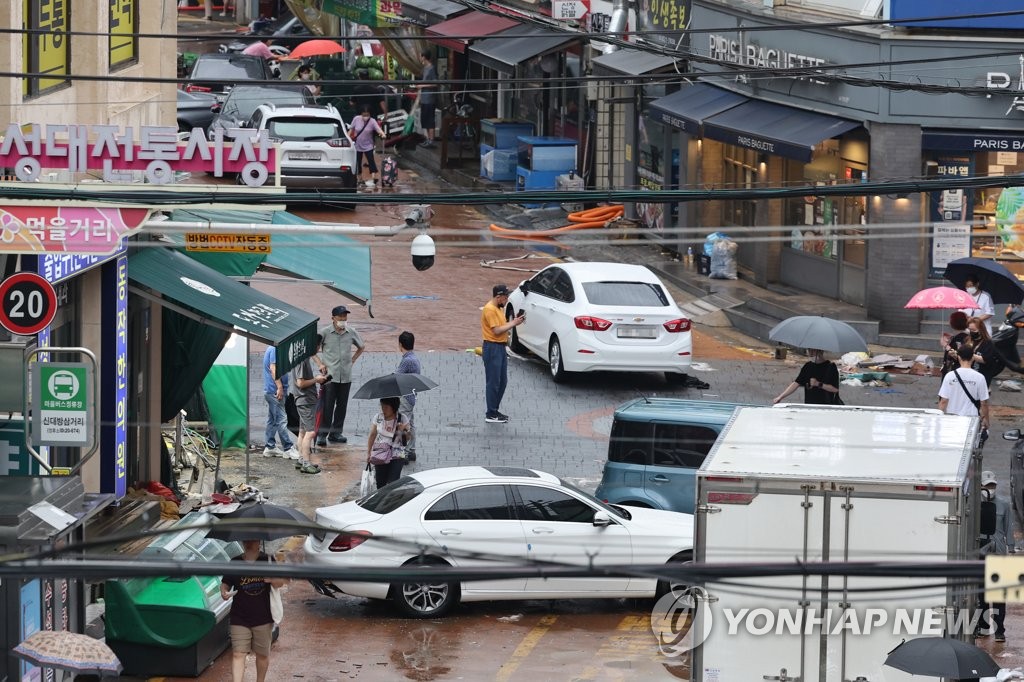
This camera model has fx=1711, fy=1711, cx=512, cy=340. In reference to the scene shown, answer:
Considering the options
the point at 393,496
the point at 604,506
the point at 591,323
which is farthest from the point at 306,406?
the point at 604,506

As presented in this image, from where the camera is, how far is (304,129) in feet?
113

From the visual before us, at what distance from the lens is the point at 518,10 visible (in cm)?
3897

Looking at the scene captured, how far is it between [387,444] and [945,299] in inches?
309

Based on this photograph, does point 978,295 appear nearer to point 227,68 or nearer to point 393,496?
point 393,496

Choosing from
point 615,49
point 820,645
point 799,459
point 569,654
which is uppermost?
point 615,49

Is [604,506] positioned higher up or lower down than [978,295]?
lower down

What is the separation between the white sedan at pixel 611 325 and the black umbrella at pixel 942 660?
11754 mm

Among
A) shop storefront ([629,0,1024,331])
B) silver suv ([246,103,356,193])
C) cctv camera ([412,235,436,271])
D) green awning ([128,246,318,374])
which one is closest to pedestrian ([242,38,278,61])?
silver suv ([246,103,356,193])

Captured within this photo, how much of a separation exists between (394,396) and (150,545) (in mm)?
3795

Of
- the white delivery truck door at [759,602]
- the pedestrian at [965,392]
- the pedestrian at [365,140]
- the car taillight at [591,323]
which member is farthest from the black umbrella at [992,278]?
the pedestrian at [365,140]

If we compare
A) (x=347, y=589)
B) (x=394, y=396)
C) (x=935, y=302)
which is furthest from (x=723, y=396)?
(x=347, y=589)

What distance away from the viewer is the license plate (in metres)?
22.0

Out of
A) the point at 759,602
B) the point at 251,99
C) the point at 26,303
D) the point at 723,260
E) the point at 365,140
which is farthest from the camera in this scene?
the point at 251,99

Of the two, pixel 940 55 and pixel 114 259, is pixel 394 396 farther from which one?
pixel 940 55
